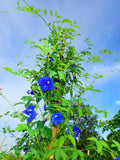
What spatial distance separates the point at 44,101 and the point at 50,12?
1235mm

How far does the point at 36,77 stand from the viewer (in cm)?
192

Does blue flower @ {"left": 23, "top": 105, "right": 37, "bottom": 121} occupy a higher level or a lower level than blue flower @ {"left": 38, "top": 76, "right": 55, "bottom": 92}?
lower

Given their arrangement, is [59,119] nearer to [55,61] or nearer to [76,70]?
[55,61]

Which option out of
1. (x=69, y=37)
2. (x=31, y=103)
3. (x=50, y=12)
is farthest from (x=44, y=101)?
(x=50, y=12)

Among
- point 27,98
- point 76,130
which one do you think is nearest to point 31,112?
point 27,98

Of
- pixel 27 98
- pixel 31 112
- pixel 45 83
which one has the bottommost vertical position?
pixel 31 112

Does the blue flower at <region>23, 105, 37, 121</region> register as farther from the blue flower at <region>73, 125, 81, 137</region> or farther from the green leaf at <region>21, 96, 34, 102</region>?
the blue flower at <region>73, 125, 81, 137</region>

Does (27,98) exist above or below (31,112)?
above

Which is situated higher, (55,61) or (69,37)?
(69,37)

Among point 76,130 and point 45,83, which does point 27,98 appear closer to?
point 45,83

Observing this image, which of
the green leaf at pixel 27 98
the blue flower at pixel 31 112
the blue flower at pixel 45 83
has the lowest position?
the blue flower at pixel 31 112

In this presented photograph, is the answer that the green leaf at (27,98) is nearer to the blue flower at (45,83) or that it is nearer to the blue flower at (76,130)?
the blue flower at (45,83)

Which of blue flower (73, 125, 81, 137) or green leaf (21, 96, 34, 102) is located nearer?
green leaf (21, 96, 34, 102)

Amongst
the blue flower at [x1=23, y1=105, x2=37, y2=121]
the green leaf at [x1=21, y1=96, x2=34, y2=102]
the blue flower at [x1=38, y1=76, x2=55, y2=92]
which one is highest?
the blue flower at [x1=38, y1=76, x2=55, y2=92]
